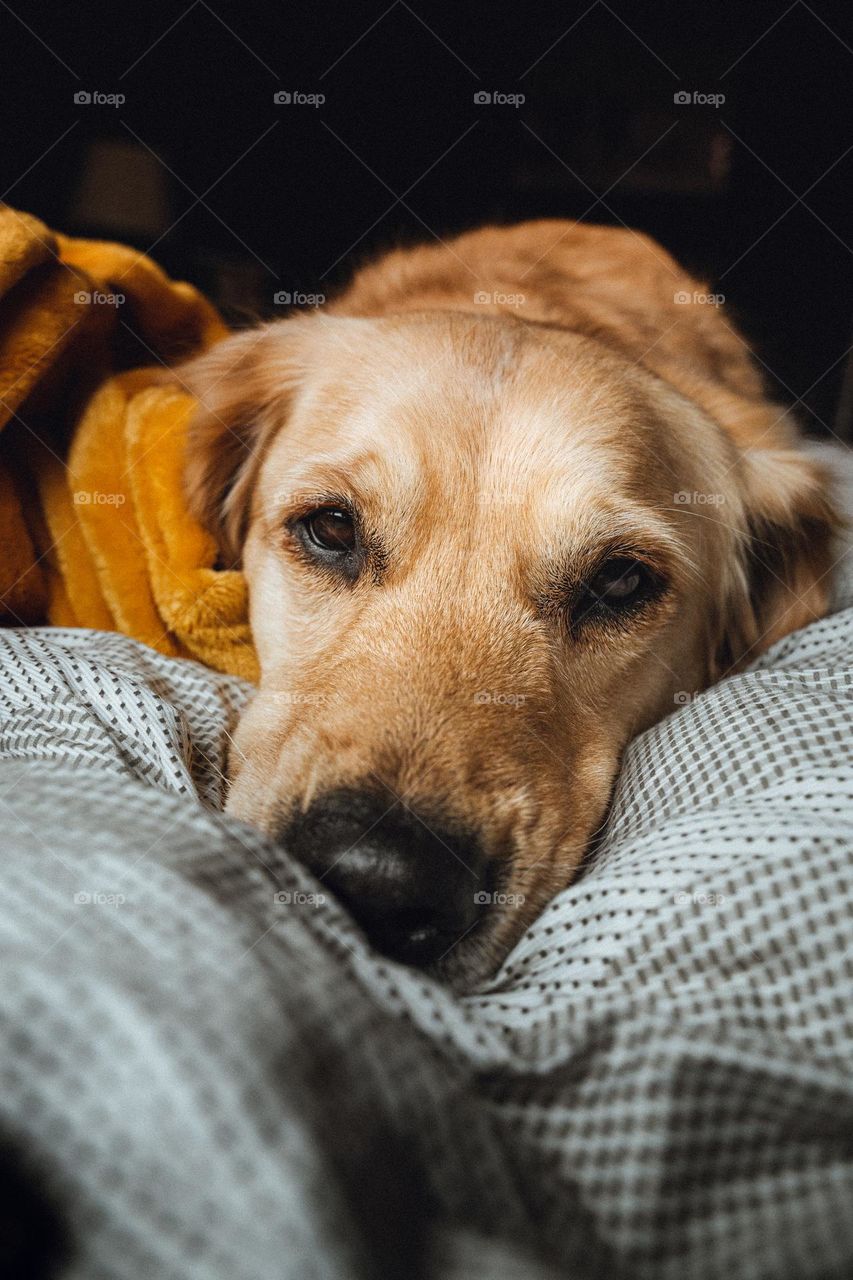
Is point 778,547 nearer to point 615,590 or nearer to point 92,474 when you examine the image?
point 615,590

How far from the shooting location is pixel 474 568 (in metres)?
1.34

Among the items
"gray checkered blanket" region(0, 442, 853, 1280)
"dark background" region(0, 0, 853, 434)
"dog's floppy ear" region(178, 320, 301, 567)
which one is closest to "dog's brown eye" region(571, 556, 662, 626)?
"gray checkered blanket" region(0, 442, 853, 1280)

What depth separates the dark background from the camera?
2.39 metres

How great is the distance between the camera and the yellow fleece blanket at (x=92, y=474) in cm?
158

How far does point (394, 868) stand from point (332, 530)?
27.9 inches

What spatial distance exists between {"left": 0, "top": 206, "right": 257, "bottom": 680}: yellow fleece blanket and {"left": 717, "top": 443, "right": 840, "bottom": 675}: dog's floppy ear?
997mm

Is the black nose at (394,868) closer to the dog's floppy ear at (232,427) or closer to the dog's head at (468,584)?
the dog's head at (468,584)

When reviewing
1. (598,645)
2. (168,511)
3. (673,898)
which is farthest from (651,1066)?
(168,511)

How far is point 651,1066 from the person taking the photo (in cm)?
67

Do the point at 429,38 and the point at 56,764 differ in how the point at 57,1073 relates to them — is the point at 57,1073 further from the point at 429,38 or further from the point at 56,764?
the point at 429,38

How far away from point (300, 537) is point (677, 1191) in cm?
114

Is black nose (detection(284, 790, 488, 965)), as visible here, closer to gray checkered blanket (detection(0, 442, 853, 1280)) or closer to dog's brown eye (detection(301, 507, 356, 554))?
gray checkered blanket (detection(0, 442, 853, 1280))

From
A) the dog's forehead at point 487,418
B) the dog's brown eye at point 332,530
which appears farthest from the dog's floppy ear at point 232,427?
the dog's brown eye at point 332,530

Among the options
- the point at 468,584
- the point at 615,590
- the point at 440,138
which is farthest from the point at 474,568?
the point at 440,138
